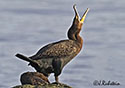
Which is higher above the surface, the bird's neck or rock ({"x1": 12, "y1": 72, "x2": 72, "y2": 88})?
the bird's neck

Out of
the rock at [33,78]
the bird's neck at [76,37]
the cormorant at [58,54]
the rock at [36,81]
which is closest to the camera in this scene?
the rock at [36,81]

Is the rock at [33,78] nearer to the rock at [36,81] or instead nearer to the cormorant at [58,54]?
the rock at [36,81]

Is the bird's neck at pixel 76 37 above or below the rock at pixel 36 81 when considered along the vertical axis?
above

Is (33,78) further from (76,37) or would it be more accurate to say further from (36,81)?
(76,37)

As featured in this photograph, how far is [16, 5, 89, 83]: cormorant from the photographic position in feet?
41.6

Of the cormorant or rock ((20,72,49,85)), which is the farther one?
the cormorant

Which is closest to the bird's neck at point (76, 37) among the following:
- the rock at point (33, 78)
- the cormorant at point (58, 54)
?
the cormorant at point (58, 54)

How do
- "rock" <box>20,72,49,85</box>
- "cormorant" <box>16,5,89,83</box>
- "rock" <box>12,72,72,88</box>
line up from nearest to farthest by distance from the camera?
"rock" <box>12,72,72,88</box> < "rock" <box>20,72,49,85</box> < "cormorant" <box>16,5,89,83</box>

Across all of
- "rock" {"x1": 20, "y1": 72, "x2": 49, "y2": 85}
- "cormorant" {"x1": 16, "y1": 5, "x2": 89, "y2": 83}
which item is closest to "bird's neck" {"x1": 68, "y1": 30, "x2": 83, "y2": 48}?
"cormorant" {"x1": 16, "y1": 5, "x2": 89, "y2": 83}

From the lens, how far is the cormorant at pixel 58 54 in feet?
41.6

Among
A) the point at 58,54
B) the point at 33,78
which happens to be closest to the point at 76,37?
the point at 58,54

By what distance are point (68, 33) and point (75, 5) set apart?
1.15 metres

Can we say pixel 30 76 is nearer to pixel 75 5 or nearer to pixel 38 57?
pixel 38 57

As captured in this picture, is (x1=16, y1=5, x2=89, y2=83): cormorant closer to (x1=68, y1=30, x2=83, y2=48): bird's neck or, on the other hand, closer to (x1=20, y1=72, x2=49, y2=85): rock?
(x1=68, y1=30, x2=83, y2=48): bird's neck
